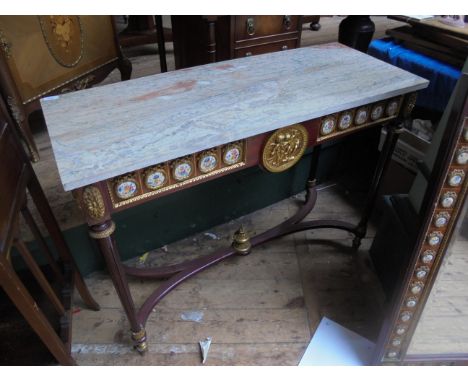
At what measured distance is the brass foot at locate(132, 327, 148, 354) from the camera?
112 cm

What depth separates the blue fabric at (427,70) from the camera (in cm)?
130

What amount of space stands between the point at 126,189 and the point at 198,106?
10.9 inches

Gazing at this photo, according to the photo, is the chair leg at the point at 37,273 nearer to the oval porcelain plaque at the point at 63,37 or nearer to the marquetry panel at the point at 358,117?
the marquetry panel at the point at 358,117

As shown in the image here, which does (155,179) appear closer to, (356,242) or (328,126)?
(328,126)

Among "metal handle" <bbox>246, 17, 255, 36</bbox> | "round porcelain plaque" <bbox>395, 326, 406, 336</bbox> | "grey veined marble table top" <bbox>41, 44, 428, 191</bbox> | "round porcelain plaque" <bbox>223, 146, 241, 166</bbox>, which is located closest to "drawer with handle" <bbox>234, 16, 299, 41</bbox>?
"metal handle" <bbox>246, 17, 255, 36</bbox>

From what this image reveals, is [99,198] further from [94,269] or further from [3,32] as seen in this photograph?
[3,32]

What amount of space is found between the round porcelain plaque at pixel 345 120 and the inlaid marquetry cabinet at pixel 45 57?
1.16m

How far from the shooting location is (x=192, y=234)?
1.60 metres

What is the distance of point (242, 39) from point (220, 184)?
667 millimetres

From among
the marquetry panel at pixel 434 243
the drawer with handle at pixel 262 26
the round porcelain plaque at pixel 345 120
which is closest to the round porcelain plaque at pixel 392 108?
the round porcelain plaque at pixel 345 120

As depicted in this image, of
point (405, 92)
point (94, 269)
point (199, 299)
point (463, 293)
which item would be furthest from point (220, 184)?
point (463, 293)

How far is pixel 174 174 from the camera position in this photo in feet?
2.73

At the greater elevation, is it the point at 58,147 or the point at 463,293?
the point at 58,147

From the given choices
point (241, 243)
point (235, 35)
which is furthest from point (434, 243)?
point (235, 35)
